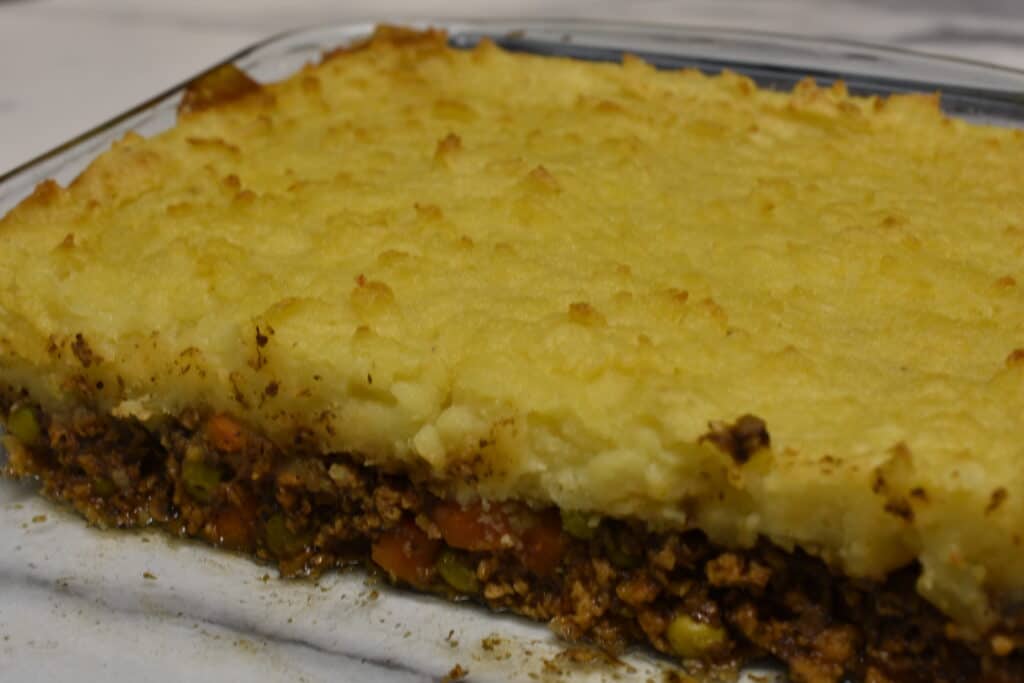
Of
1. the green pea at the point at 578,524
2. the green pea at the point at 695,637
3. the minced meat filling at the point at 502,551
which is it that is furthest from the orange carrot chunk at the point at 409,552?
the green pea at the point at 695,637

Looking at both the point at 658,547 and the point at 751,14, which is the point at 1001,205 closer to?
the point at 658,547

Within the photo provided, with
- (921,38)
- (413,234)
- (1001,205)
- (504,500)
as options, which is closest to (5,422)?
(413,234)

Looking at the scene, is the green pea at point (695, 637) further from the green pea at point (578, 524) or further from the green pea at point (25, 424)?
the green pea at point (25, 424)

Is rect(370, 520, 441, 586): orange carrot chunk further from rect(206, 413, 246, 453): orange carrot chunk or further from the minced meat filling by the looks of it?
rect(206, 413, 246, 453): orange carrot chunk

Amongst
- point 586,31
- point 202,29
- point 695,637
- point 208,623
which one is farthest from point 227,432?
point 202,29

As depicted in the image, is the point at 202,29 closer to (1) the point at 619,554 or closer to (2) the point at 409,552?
(2) the point at 409,552

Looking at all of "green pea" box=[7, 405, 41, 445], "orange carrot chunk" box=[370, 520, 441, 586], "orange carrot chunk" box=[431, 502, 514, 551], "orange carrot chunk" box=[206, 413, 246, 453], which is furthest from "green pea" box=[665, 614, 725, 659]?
"green pea" box=[7, 405, 41, 445]
